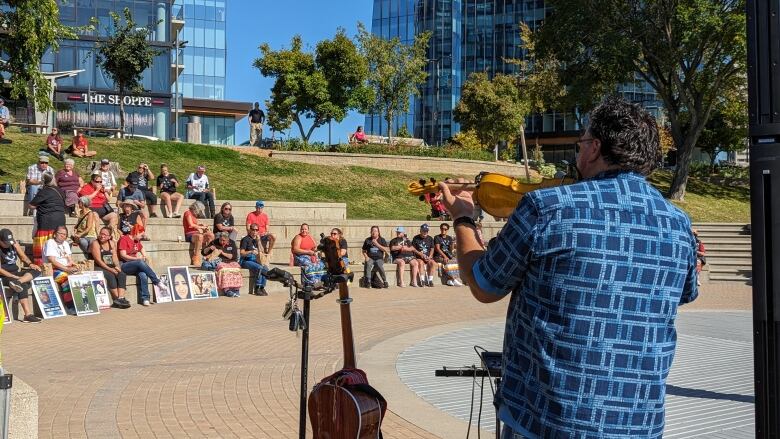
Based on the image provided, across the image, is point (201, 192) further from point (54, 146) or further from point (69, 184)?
point (54, 146)

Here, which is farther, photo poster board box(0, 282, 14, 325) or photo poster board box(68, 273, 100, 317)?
photo poster board box(68, 273, 100, 317)

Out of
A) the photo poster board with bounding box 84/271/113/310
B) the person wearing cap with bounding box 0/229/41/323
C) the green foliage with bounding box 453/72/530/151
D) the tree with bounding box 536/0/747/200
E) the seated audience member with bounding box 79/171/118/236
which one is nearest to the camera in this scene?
the person wearing cap with bounding box 0/229/41/323

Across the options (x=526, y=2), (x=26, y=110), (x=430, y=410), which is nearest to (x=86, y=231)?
(x=430, y=410)

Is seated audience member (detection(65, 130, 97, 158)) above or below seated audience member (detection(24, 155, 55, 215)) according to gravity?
above

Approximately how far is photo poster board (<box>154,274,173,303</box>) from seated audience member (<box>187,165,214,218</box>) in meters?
6.23

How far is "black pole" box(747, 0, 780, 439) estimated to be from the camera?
3.73m

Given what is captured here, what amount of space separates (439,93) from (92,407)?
8818cm

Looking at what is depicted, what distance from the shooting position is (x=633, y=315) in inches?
108

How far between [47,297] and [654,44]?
28553 mm

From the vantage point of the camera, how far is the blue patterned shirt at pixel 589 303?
269 centimetres

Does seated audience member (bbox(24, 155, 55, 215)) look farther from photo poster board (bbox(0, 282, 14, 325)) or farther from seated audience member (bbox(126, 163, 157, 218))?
photo poster board (bbox(0, 282, 14, 325))

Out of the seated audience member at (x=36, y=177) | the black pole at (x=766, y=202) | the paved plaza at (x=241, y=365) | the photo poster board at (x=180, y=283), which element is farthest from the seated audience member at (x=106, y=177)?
the black pole at (x=766, y=202)

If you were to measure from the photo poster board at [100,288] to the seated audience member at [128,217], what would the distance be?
2.32m

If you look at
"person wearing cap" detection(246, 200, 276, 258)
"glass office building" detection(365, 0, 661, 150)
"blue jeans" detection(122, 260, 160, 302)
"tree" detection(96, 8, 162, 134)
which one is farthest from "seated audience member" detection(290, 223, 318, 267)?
"glass office building" detection(365, 0, 661, 150)
